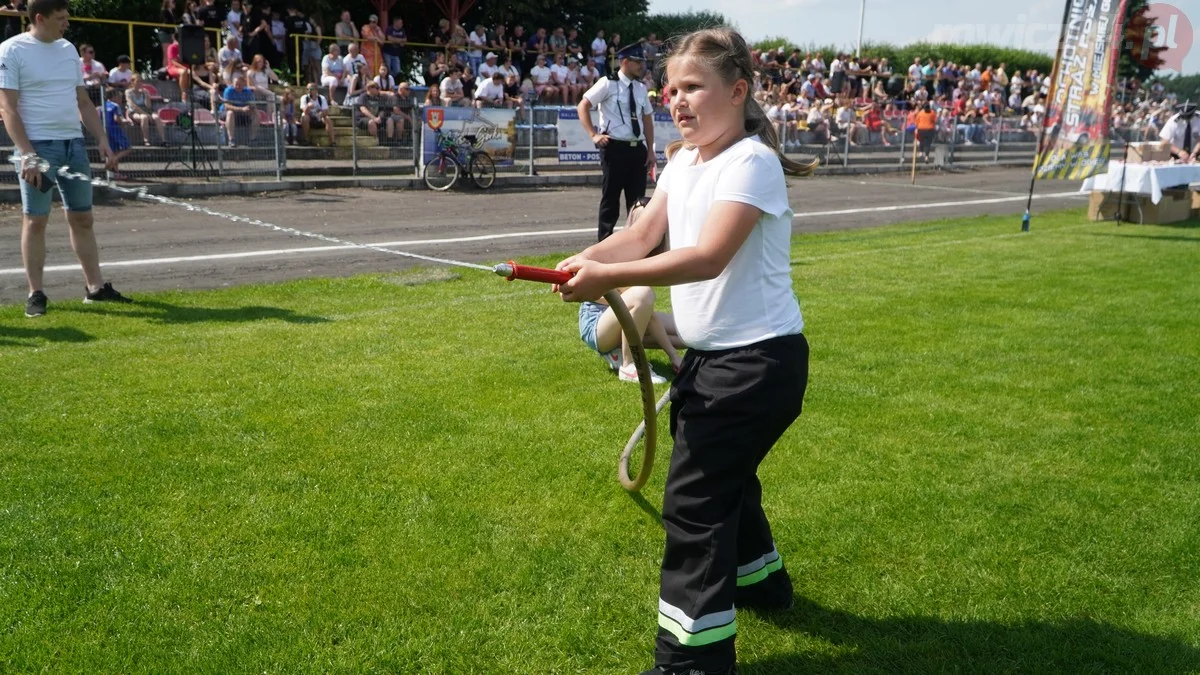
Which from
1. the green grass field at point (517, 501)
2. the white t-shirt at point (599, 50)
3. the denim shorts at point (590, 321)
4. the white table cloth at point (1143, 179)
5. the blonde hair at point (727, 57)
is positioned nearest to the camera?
the blonde hair at point (727, 57)

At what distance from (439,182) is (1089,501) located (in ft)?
51.3

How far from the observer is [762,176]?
272cm

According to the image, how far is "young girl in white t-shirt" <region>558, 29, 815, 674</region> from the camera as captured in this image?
2.78 m

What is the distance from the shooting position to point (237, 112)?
1745 cm

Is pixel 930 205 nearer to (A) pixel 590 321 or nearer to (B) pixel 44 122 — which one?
(A) pixel 590 321

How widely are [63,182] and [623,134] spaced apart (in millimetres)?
5084

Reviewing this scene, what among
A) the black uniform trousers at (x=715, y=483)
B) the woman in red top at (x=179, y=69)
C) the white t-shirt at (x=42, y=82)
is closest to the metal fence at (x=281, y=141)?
the woman in red top at (x=179, y=69)

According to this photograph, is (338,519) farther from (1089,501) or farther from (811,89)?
(811,89)

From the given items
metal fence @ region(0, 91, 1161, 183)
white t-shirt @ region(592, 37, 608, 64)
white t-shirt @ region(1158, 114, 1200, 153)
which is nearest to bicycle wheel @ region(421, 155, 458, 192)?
metal fence @ region(0, 91, 1161, 183)

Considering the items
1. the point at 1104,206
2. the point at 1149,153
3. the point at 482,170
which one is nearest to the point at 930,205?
the point at 1104,206

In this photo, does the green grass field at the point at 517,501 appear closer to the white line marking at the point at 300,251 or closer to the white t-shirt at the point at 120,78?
the white line marking at the point at 300,251

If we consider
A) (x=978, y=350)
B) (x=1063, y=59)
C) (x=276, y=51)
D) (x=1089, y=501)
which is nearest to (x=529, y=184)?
(x=276, y=51)

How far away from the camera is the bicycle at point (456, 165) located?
18.6 meters

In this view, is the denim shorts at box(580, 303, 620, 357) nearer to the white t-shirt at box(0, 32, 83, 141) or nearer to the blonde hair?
the blonde hair
